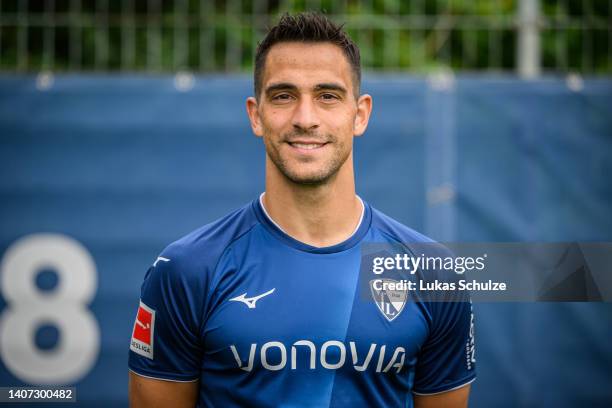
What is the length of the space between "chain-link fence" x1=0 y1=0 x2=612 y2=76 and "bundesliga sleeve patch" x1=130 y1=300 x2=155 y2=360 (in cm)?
308

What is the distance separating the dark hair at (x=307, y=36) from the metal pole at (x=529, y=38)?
295 centimetres

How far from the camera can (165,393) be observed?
9.30ft

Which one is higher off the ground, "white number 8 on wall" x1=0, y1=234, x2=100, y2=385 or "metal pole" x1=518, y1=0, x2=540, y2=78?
"metal pole" x1=518, y1=0, x2=540, y2=78

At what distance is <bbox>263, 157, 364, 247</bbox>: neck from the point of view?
2.86 metres

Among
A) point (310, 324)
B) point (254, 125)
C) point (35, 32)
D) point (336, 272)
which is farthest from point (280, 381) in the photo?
point (35, 32)

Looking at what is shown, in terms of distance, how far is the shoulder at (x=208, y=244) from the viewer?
9.14 ft

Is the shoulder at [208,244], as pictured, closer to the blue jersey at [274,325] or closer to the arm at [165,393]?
the blue jersey at [274,325]

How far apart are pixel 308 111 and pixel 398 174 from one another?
2.68m

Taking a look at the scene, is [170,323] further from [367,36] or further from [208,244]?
[367,36]

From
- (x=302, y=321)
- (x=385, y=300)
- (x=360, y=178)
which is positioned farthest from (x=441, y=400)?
(x=360, y=178)

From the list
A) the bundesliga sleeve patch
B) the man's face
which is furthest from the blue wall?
the man's face

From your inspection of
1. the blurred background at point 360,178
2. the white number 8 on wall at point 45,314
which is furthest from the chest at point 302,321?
the white number 8 on wall at point 45,314

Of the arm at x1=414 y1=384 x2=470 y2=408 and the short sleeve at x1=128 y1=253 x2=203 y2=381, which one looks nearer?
the short sleeve at x1=128 y1=253 x2=203 y2=381

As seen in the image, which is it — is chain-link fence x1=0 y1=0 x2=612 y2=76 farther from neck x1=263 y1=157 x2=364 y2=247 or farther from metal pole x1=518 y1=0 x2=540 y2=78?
neck x1=263 y1=157 x2=364 y2=247
